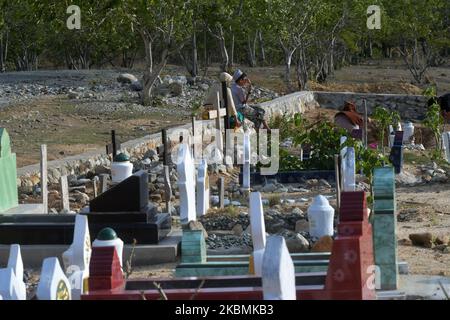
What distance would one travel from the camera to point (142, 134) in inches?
876

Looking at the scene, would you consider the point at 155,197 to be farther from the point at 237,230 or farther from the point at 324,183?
the point at 237,230

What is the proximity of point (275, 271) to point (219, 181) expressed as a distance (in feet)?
24.0

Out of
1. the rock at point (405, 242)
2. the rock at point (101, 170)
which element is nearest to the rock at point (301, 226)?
the rock at point (405, 242)

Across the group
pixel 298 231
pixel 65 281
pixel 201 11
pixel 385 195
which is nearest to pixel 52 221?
pixel 298 231

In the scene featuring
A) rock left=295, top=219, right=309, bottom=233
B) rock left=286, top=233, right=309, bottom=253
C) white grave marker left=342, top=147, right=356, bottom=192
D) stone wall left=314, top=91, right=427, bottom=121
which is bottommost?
stone wall left=314, top=91, right=427, bottom=121

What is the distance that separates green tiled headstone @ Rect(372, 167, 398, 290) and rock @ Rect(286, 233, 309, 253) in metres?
1.72

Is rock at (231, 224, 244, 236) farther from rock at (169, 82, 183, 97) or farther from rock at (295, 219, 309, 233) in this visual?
rock at (169, 82, 183, 97)

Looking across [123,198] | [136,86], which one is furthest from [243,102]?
[136,86]

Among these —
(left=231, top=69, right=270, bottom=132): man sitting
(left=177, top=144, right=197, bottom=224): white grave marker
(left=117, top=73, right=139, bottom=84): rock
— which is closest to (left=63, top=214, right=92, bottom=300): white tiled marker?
(left=177, top=144, right=197, bottom=224): white grave marker

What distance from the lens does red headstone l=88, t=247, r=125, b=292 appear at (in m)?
6.04

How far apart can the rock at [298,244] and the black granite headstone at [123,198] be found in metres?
1.37

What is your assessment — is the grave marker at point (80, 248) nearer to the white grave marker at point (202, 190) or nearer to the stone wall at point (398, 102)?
the white grave marker at point (202, 190)

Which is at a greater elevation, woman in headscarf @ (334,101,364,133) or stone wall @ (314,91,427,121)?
woman in headscarf @ (334,101,364,133)

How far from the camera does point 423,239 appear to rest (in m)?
10.0
